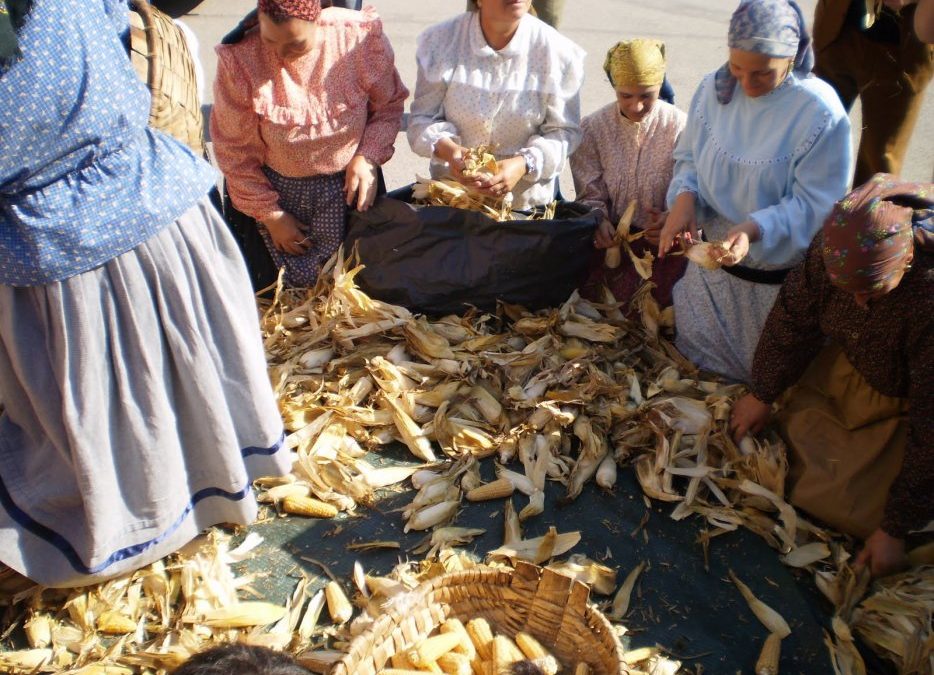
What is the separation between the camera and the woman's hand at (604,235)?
3.36 meters

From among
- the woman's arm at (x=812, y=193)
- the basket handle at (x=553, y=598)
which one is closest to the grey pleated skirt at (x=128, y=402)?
the basket handle at (x=553, y=598)

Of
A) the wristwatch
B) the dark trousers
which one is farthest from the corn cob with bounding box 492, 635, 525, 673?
the dark trousers

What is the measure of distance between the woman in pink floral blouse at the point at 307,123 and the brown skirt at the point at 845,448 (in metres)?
1.77

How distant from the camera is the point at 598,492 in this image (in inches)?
109

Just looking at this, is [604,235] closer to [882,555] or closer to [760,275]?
[760,275]

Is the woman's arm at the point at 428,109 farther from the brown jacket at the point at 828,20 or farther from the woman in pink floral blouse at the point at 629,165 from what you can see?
the brown jacket at the point at 828,20

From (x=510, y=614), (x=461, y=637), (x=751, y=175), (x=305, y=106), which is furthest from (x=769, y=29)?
(x=461, y=637)

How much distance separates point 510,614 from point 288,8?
204 cm

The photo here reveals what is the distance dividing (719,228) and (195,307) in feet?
6.14

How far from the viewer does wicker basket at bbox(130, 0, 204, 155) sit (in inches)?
86.6

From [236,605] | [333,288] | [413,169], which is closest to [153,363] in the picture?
[236,605]

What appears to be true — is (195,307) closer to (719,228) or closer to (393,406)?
(393,406)

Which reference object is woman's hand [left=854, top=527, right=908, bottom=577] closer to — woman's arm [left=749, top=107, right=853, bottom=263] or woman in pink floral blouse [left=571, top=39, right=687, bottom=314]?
woman's arm [left=749, top=107, right=853, bottom=263]

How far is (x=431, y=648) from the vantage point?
6.97ft
